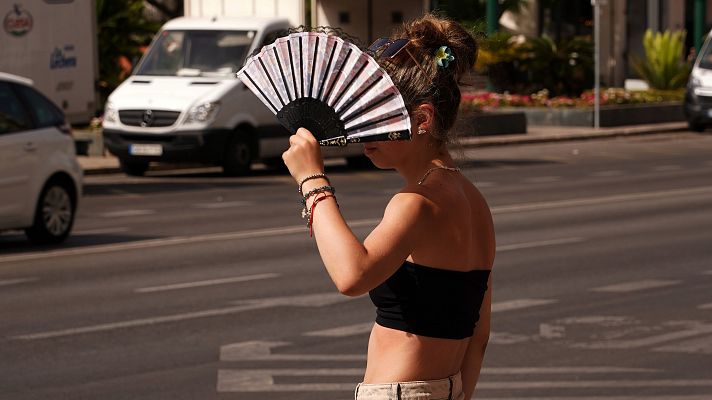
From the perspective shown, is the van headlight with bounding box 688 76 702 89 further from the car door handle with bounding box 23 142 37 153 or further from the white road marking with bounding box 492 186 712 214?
the car door handle with bounding box 23 142 37 153

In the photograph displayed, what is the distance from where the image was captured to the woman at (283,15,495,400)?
363 centimetres

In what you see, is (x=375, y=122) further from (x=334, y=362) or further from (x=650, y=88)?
(x=650, y=88)

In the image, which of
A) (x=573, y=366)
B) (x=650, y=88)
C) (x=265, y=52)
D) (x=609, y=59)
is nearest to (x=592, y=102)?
(x=650, y=88)

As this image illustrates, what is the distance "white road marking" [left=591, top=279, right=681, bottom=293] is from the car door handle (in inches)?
233

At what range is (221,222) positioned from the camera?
58.2ft

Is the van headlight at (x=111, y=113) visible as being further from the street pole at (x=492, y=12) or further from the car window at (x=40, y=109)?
the street pole at (x=492, y=12)

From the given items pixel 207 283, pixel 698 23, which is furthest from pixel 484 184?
pixel 698 23

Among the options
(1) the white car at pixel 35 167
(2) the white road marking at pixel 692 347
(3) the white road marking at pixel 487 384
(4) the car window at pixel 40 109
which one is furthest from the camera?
(4) the car window at pixel 40 109

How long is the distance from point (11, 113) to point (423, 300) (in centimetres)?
1228

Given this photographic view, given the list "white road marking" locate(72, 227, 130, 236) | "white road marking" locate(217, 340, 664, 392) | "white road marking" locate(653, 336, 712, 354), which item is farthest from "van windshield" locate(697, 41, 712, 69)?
"white road marking" locate(217, 340, 664, 392)

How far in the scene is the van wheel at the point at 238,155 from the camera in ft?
79.6

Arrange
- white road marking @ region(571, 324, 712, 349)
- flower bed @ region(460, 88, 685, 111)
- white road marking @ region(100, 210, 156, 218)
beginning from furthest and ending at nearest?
flower bed @ region(460, 88, 685, 111), white road marking @ region(100, 210, 156, 218), white road marking @ region(571, 324, 712, 349)

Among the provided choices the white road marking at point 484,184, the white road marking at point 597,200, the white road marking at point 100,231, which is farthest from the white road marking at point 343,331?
the white road marking at point 484,184

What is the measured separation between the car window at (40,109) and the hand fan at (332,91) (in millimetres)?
12368
